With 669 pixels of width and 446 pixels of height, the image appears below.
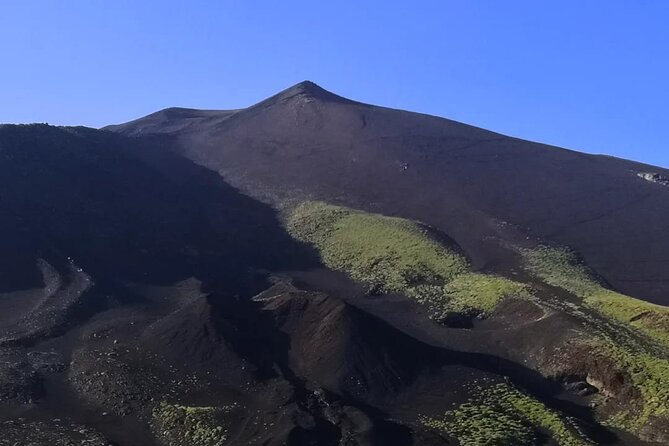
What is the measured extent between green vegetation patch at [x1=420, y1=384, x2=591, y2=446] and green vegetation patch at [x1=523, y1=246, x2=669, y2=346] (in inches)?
369

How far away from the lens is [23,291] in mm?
43500

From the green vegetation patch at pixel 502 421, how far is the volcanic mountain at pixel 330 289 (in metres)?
0.11

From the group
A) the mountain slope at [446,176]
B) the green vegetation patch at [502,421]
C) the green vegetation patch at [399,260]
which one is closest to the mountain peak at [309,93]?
the mountain slope at [446,176]

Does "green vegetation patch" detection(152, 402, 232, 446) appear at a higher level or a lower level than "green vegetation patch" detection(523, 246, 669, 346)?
lower

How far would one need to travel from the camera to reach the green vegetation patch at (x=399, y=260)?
42031 mm

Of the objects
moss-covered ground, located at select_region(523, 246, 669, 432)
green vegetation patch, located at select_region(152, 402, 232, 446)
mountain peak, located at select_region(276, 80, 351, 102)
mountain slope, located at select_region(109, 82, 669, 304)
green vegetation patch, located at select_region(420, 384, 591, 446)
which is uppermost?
mountain peak, located at select_region(276, 80, 351, 102)

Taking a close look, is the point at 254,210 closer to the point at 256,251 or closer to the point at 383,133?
the point at 256,251

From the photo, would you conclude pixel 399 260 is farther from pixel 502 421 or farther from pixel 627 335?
pixel 502 421

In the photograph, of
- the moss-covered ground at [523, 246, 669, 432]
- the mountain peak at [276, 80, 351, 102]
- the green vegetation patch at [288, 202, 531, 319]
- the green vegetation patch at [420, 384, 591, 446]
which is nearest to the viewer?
the green vegetation patch at [420, 384, 591, 446]

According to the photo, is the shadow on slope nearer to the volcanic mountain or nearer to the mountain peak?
the volcanic mountain

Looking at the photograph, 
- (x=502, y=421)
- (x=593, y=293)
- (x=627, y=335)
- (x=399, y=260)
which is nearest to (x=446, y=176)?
(x=399, y=260)

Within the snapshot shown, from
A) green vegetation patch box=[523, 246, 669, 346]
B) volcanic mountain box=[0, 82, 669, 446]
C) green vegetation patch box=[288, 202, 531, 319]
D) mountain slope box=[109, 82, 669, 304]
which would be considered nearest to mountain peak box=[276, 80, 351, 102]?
mountain slope box=[109, 82, 669, 304]

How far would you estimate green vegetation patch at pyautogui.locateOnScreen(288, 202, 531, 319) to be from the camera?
42.0 m

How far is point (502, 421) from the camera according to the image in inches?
1104
